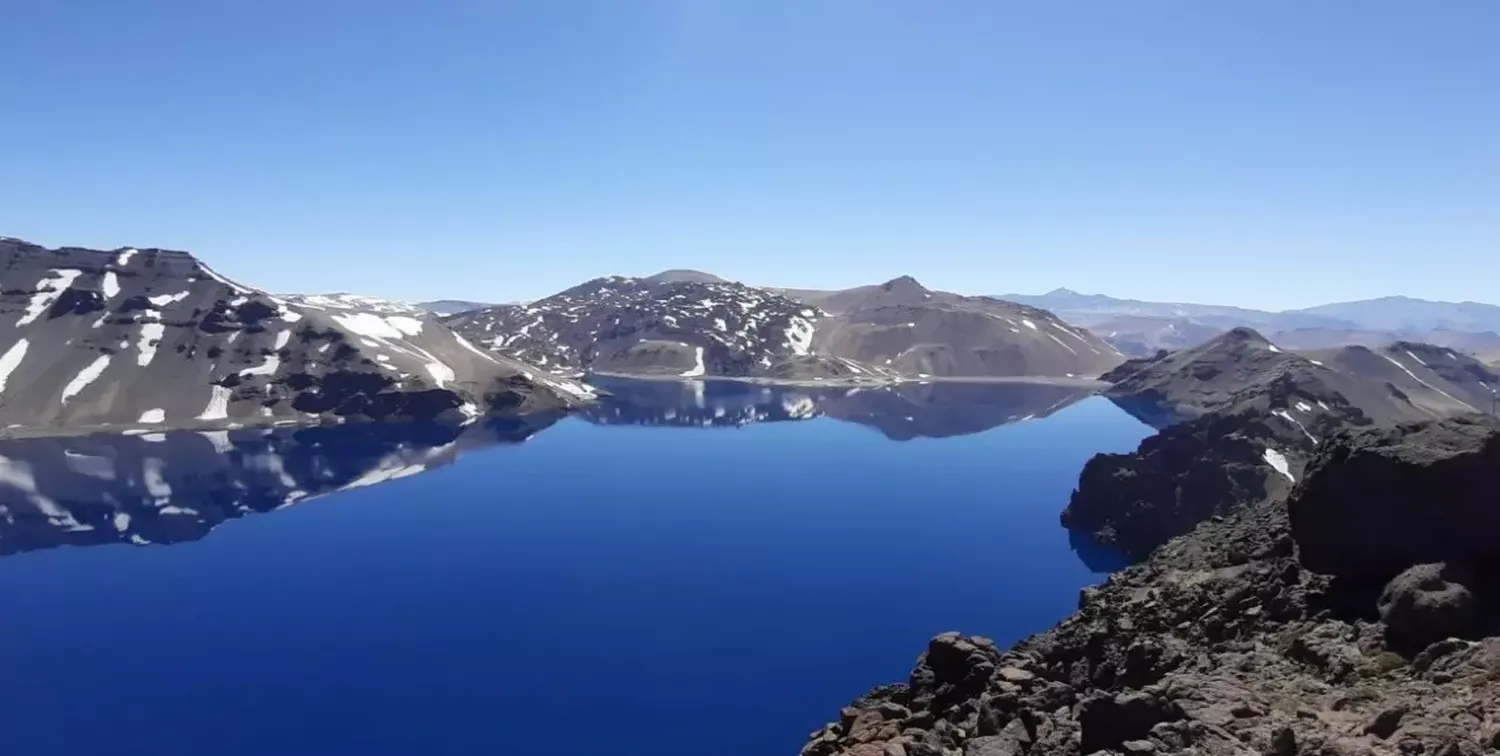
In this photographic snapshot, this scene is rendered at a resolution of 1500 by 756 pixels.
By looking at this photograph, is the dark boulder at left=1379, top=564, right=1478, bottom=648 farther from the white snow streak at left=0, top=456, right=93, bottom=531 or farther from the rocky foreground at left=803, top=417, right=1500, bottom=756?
the white snow streak at left=0, top=456, right=93, bottom=531

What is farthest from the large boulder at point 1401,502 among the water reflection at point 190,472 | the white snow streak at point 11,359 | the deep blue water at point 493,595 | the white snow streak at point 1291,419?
the white snow streak at point 11,359

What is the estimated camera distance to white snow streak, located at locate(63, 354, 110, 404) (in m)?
179

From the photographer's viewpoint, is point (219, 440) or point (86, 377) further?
point (86, 377)

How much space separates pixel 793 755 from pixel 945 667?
15.8 metres

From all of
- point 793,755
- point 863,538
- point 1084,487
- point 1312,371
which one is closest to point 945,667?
point 793,755

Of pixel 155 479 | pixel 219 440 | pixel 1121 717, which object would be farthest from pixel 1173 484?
pixel 219 440

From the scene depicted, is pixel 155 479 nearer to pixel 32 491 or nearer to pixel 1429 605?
pixel 32 491

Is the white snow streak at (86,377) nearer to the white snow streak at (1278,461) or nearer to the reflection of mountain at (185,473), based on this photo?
the reflection of mountain at (185,473)

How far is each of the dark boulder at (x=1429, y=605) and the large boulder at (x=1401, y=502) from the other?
5.13ft

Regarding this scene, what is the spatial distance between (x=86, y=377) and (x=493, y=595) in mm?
163242

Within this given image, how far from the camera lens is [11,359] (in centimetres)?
18562

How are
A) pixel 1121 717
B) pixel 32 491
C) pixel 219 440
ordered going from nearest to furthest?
pixel 1121 717 → pixel 32 491 → pixel 219 440

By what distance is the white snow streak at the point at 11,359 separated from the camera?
588ft

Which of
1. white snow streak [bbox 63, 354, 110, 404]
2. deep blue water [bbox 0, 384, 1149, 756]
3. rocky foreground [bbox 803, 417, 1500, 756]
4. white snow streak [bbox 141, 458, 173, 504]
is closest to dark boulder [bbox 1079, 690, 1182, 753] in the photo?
rocky foreground [bbox 803, 417, 1500, 756]
